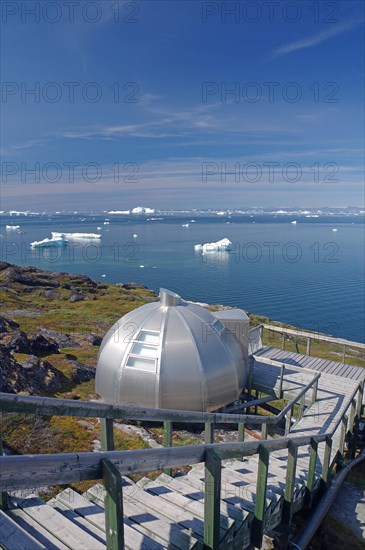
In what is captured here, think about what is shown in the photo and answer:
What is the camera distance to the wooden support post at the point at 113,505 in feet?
9.86

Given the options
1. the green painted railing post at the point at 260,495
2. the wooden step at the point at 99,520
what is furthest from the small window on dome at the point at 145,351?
the wooden step at the point at 99,520

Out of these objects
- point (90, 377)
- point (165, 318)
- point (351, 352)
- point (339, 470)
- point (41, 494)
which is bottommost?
point (351, 352)

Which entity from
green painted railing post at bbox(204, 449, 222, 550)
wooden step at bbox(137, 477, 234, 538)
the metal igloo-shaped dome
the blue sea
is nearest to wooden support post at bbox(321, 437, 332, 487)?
the metal igloo-shaped dome

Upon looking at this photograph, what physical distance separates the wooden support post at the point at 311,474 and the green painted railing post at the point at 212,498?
458cm

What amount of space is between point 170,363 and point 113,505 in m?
9.23

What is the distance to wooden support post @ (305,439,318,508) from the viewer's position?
8133 mm

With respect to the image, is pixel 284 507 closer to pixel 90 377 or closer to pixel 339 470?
pixel 339 470

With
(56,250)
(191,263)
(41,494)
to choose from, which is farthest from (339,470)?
(56,250)

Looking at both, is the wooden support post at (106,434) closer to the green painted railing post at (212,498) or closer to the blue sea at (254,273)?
the green painted railing post at (212,498)

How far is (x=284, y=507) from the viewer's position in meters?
7.02

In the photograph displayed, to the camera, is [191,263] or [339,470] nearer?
[339,470]

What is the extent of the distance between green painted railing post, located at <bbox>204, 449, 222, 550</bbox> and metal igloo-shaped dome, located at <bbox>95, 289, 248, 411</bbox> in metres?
7.85

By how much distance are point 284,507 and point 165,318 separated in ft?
24.5

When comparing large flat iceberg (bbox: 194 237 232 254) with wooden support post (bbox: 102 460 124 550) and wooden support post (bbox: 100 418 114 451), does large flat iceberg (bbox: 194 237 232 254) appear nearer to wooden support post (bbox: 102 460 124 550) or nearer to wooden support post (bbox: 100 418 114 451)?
wooden support post (bbox: 100 418 114 451)
